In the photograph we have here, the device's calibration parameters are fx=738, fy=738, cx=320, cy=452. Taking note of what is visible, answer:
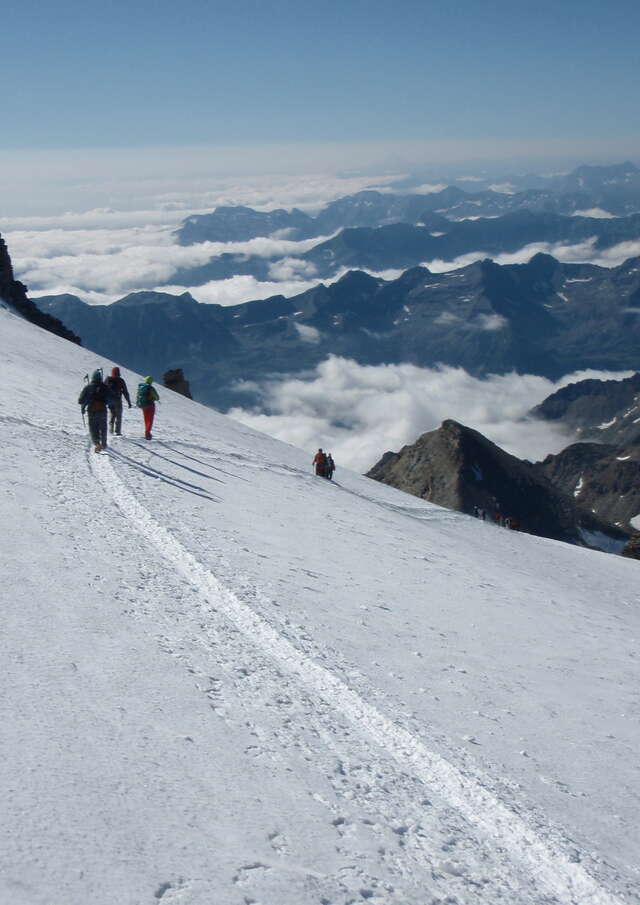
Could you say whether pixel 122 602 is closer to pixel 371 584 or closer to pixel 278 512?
pixel 371 584

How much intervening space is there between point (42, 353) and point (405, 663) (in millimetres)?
31750

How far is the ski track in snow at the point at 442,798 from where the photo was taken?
5797 mm

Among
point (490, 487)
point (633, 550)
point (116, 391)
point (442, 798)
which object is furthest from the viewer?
point (490, 487)

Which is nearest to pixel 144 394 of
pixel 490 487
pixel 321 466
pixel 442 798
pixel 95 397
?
pixel 95 397

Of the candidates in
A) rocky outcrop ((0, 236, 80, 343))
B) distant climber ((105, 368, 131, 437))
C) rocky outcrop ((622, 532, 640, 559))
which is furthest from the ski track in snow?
rocky outcrop ((622, 532, 640, 559))

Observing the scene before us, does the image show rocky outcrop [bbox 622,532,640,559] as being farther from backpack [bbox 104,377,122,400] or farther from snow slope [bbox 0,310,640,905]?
backpack [bbox 104,377,122,400]

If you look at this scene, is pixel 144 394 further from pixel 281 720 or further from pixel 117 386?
pixel 281 720

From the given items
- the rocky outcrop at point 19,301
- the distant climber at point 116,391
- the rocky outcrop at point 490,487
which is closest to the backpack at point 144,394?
the distant climber at point 116,391

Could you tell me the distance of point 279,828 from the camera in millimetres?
5746

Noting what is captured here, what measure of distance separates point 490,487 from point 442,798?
428ft

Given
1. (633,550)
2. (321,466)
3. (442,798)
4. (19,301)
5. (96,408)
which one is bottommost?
(633,550)

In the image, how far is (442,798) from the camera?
6.79 m

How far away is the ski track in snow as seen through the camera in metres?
5.80

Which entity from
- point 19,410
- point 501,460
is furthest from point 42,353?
point 501,460
